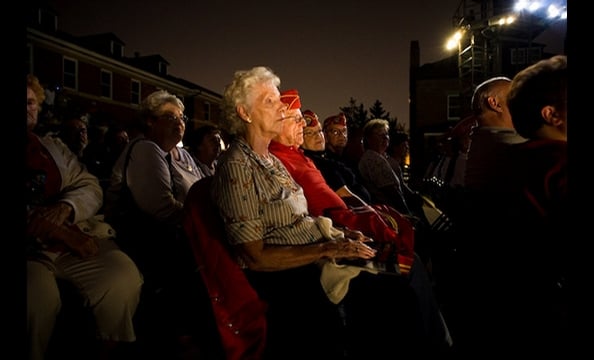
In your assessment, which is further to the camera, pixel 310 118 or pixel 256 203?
pixel 310 118

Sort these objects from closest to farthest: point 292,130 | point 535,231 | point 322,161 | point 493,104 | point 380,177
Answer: point 535,231 < point 493,104 < point 292,130 < point 322,161 < point 380,177

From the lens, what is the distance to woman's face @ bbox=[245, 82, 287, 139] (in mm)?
2488

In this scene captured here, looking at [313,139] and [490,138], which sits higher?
[313,139]

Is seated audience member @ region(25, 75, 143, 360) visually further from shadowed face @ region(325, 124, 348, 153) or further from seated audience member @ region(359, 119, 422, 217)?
seated audience member @ region(359, 119, 422, 217)

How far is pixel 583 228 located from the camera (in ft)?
3.02

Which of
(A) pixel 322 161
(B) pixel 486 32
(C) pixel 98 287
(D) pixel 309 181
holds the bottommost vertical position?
(C) pixel 98 287

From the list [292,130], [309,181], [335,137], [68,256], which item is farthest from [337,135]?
[68,256]

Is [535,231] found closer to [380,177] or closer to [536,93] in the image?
[536,93]

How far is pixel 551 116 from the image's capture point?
1.53m

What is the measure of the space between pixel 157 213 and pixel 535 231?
7.80 feet

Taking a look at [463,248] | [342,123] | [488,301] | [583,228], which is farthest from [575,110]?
[342,123]

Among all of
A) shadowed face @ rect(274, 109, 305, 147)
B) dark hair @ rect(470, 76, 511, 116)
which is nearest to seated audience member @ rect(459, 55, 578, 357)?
dark hair @ rect(470, 76, 511, 116)

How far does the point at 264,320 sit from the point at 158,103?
7.83 ft

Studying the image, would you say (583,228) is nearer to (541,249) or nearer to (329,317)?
(541,249)
